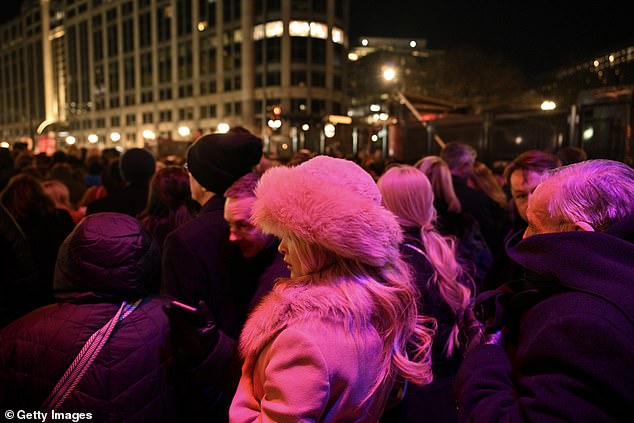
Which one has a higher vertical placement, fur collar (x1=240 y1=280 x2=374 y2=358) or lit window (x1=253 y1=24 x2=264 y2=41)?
lit window (x1=253 y1=24 x2=264 y2=41)

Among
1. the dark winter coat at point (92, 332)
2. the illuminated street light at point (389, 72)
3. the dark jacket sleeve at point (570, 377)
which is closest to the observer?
the dark jacket sleeve at point (570, 377)

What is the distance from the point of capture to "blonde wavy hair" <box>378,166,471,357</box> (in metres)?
2.69

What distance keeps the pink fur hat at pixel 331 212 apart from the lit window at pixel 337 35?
59.0 m

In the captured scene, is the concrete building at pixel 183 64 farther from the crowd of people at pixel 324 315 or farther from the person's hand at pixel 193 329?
the person's hand at pixel 193 329

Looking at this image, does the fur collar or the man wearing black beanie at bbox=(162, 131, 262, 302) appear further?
the man wearing black beanie at bbox=(162, 131, 262, 302)

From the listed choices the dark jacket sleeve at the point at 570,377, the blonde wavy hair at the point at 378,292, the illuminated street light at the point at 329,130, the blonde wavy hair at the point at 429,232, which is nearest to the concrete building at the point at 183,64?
the illuminated street light at the point at 329,130

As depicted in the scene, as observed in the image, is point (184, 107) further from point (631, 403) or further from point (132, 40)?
point (631, 403)

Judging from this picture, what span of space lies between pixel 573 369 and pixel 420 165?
3422mm

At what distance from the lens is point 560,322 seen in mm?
1257

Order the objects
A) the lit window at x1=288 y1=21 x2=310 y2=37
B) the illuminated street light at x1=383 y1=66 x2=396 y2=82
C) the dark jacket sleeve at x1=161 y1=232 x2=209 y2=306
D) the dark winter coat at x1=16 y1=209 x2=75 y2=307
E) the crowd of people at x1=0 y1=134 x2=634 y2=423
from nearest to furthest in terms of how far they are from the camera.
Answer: the crowd of people at x1=0 y1=134 x2=634 y2=423 → the dark jacket sleeve at x1=161 y1=232 x2=209 y2=306 → the dark winter coat at x1=16 y1=209 x2=75 y2=307 → the illuminated street light at x1=383 y1=66 x2=396 y2=82 → the lit window at x1=288 y1=21 x2=310 y2=37

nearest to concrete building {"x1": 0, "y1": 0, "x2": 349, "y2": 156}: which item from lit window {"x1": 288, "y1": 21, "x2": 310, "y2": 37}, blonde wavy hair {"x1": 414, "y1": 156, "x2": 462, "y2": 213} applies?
lit window {"x1": 288, "y1": 21, "x2": 310, "y2": 37}

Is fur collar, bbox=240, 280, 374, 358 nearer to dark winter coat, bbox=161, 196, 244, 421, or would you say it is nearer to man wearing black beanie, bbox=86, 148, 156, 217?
dark winter coat, bbox=161, 196, 244, 421

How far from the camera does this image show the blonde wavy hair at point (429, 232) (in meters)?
2.69

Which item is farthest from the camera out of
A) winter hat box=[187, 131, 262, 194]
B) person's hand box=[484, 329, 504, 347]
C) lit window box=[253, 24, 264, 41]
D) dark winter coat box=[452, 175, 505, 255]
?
lit window box=[253, 24, 264, 41]
